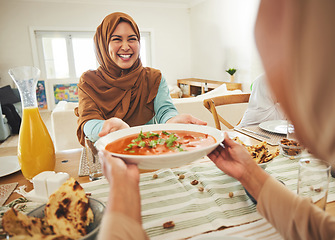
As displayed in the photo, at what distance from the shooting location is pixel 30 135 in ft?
3.18

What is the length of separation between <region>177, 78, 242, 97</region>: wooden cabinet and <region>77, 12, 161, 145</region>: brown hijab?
4.42 metres

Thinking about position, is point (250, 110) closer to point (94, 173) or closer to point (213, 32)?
point (94, 173)

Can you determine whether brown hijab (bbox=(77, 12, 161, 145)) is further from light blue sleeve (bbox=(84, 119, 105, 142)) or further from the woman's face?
light blue sleeve (bbox=(84, 119, 105, 142))

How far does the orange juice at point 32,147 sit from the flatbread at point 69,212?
49 centimetres

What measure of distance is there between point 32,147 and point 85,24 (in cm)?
741

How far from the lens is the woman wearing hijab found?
1.69 m

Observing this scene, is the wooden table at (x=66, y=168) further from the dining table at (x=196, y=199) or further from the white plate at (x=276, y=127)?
the white plate at (x=276, y=127)

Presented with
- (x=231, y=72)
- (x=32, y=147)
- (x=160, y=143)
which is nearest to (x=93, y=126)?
(x=32, y=147)

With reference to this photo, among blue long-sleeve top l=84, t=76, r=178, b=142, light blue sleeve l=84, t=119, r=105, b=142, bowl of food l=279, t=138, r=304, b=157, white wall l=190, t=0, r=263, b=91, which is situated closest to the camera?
bowl of food l=279, t=138, r=304, b=157

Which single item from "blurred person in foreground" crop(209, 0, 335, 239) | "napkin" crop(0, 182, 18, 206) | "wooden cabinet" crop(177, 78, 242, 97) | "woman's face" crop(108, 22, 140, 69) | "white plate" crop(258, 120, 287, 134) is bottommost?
"wooden cabinet" crop(177, 78, 242, 97)

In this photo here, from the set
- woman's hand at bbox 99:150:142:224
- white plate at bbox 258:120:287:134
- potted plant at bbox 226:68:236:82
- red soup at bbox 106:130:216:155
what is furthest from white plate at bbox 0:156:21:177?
potted plant at bbox 226:68:236:82

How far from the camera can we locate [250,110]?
7.14ft

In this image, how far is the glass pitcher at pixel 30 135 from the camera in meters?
0.94

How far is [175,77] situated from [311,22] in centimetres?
841
